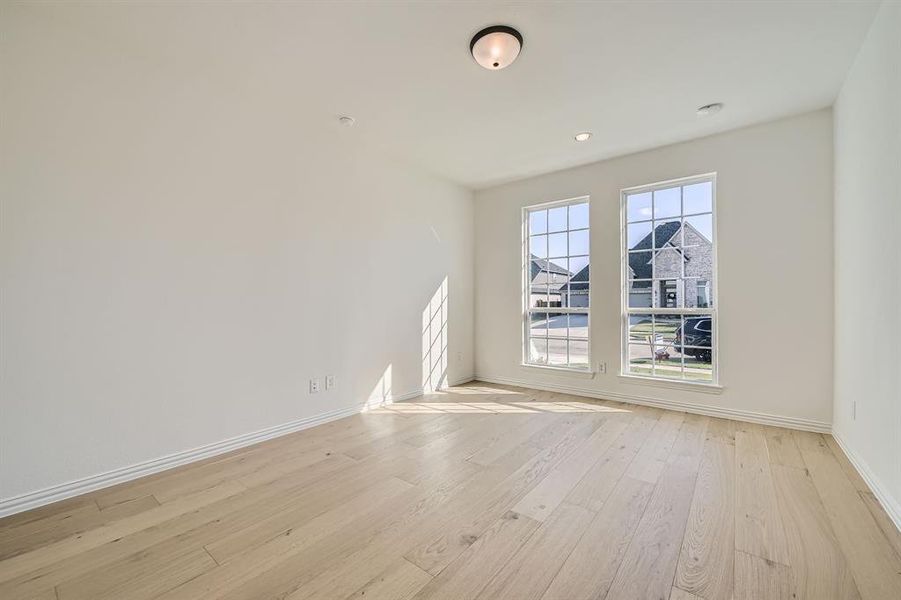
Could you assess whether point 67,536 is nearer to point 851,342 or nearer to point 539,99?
point 539,99

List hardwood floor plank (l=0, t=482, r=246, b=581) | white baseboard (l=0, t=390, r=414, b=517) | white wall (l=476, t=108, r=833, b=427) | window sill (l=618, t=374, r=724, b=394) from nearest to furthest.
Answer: hardwood floor plank (l=0, t=482, r=246, b=581), white baseboard (l=0, t=390, r=414, b=517), white wall (l=476, t=108, r=833, b=427), window sill (l=618, t=374, r=724, b=394)

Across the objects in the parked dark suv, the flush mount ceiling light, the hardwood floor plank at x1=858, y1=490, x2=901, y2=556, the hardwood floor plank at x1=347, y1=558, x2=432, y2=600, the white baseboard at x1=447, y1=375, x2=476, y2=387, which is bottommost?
the hardwood floor plank at x1=347, y1=558, x2=432, y2=600

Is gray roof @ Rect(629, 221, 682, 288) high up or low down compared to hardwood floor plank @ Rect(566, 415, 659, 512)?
up

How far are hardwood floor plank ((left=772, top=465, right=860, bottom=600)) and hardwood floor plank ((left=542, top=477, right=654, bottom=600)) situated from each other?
0.60 m

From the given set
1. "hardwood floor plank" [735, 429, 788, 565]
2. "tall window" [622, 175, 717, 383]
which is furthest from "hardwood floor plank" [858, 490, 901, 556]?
"tall window" [622, 175, 717, 383]

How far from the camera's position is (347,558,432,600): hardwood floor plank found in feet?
4.72

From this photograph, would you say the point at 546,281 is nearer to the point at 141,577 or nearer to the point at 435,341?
the point at 435,341

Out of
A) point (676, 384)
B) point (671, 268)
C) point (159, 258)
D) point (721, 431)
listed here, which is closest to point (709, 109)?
point (671, 268)

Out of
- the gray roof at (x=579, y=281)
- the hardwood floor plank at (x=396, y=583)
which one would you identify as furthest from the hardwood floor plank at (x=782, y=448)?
the hardwood floor plank at (x=396, y=583)

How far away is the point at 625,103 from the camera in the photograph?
3.01 m

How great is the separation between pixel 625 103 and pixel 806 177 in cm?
167

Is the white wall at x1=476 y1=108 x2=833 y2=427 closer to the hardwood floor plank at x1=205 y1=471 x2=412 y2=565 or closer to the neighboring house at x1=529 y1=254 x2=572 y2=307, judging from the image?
the neighboring house at x1=529 y1=254 x2=572 y2=307

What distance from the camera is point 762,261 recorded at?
3371 mm

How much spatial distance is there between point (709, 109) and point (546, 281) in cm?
232
